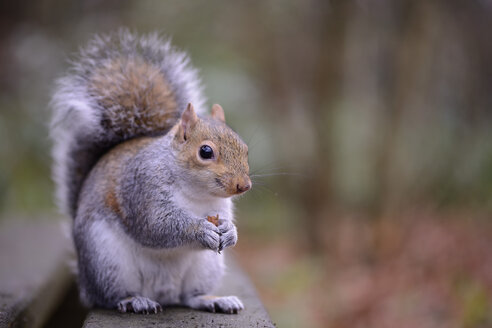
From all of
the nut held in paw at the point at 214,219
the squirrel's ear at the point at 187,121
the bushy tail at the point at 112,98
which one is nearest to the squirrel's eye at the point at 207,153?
the squirrel's ear at the point at 187,121

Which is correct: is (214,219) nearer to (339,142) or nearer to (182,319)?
(182,319)

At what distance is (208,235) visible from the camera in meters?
1.80

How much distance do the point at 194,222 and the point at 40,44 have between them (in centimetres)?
633

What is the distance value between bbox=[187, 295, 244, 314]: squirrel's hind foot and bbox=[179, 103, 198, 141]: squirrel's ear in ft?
2.22

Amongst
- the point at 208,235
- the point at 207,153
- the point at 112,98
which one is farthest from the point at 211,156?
the point at 112,98

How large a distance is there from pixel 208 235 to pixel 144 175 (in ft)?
1.16

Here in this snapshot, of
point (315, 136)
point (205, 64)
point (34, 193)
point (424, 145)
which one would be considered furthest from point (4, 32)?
point (424, 145)

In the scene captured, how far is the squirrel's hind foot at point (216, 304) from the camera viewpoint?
2.11 metres

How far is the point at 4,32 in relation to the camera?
23.3 feet

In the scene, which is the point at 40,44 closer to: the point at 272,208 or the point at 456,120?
the point at 272,208

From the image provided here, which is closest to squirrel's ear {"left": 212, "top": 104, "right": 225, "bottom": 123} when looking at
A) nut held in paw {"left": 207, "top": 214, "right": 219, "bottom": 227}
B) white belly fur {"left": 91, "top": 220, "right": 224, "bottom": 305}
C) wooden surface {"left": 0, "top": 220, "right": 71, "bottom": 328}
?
nut held in paw {"left": 207, "top": 214, "right": 219, "bottom": 227}

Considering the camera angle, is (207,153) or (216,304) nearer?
(207,153)

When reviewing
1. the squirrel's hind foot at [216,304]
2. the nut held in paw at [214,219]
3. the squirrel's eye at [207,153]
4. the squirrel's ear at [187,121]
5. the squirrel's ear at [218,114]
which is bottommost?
the squirrel's hind foot at [216,304]

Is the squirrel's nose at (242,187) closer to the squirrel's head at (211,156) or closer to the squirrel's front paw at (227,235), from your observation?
the squirrel's head at (211,156)
